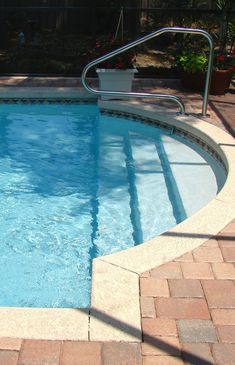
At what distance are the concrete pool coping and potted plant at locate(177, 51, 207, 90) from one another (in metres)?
4.17

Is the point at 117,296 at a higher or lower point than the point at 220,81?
lower

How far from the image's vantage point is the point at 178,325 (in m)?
2.21

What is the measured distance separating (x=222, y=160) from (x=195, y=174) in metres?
0.34

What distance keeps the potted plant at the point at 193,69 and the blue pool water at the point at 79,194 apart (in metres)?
1.57

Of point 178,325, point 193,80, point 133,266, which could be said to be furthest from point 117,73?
point 178,325

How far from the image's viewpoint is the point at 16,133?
6.48 m

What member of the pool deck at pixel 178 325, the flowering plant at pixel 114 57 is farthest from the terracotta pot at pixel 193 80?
the pool deck at pixel 178 325

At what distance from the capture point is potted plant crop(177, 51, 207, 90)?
23.9 ft

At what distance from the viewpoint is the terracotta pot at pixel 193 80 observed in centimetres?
752

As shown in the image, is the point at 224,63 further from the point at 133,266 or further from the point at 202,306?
the point at 202,306

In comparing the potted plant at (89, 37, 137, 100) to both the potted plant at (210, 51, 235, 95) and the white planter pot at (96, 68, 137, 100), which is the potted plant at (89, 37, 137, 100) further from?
the potted plant at (210, 51, 235, 95)

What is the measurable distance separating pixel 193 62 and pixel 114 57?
1335mm

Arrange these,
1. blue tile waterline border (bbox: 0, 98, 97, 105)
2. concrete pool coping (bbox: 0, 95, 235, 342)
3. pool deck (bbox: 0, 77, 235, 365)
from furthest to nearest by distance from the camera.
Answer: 1. blue tile waterline border (bbox: 0, 98, 97, 105)
2. concrete pool coping (bbox: 0, 95, 235, 342)
3. pool deck (bbox: 0, 77, 235, 365)

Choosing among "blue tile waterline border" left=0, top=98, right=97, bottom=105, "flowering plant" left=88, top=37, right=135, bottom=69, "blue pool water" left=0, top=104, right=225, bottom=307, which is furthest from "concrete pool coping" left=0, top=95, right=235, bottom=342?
"blue tile waterline border" left=0, top=98, right=97, bottom=105
